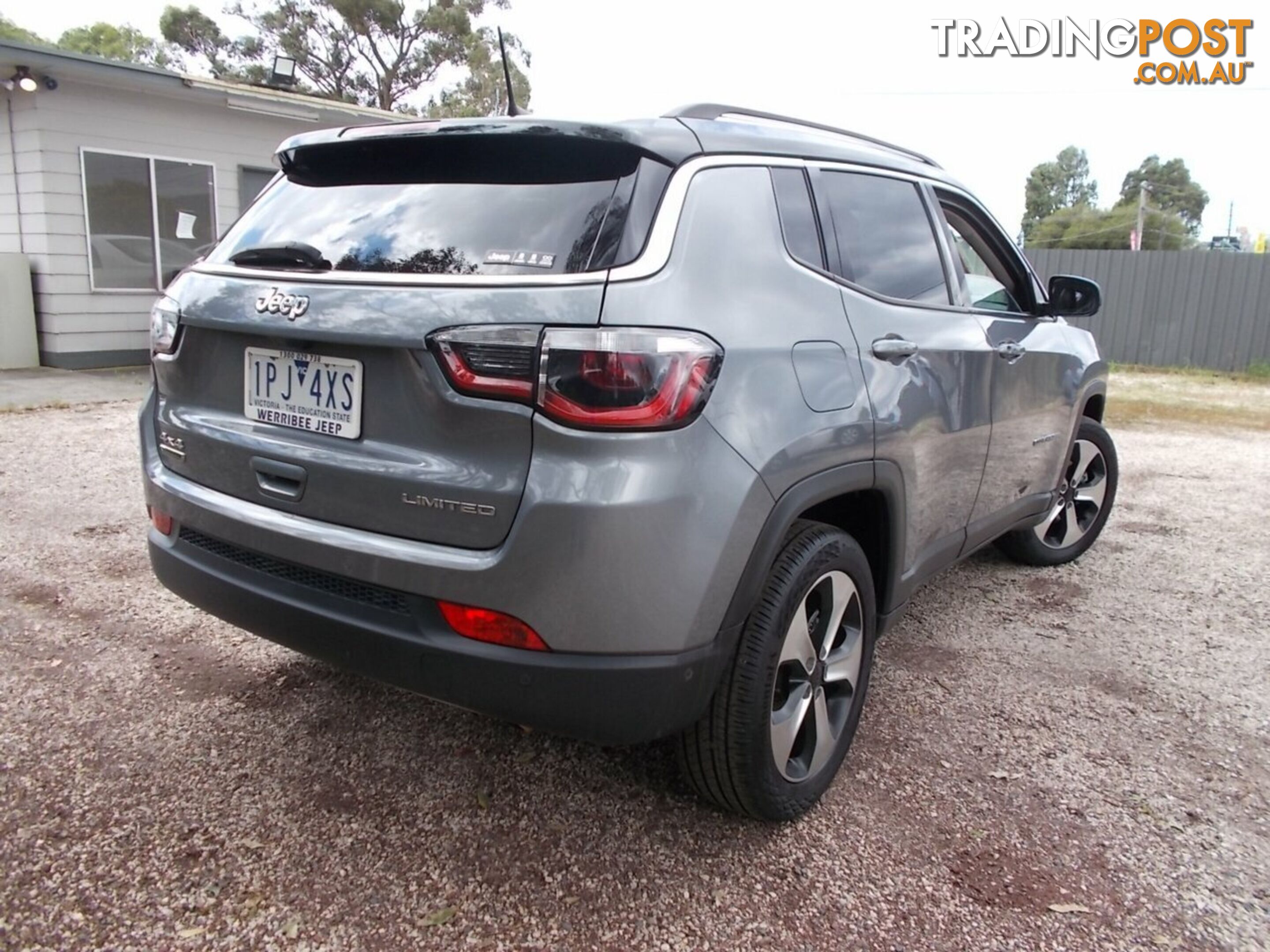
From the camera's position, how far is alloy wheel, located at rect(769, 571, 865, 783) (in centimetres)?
247

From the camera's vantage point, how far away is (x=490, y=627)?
2.03m

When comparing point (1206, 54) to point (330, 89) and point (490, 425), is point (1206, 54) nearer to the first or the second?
point (490, 425)

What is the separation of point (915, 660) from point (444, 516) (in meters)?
2.30

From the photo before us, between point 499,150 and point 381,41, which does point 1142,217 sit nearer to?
point 381,41

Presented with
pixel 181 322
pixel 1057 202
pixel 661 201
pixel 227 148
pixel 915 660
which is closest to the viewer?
pixel 661 201

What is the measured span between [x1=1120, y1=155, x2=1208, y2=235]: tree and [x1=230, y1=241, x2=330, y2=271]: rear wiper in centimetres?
8369

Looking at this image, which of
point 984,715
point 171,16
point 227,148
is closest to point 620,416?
point 984,715

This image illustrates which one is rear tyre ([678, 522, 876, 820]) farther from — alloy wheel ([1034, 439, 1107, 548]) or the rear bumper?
alloy wheel ([1034, 439, 1107, 548])

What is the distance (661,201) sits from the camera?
6.98 ft

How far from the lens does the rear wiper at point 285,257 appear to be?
2.33 meters

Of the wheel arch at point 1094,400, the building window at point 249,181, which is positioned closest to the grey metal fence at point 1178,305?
the wheel arch at point 1094,400

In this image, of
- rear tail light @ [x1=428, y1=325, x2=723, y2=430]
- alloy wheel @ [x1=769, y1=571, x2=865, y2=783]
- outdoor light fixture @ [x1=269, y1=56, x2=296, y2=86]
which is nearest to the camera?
rear tail light @ [x1=428, y1=325, x2=723, y2=430]

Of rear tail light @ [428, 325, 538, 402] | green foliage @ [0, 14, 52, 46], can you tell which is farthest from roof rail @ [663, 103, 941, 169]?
green foliage @ [0, 14, 52, 46]

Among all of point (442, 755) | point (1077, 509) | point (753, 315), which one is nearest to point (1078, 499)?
point (1077, 509)
